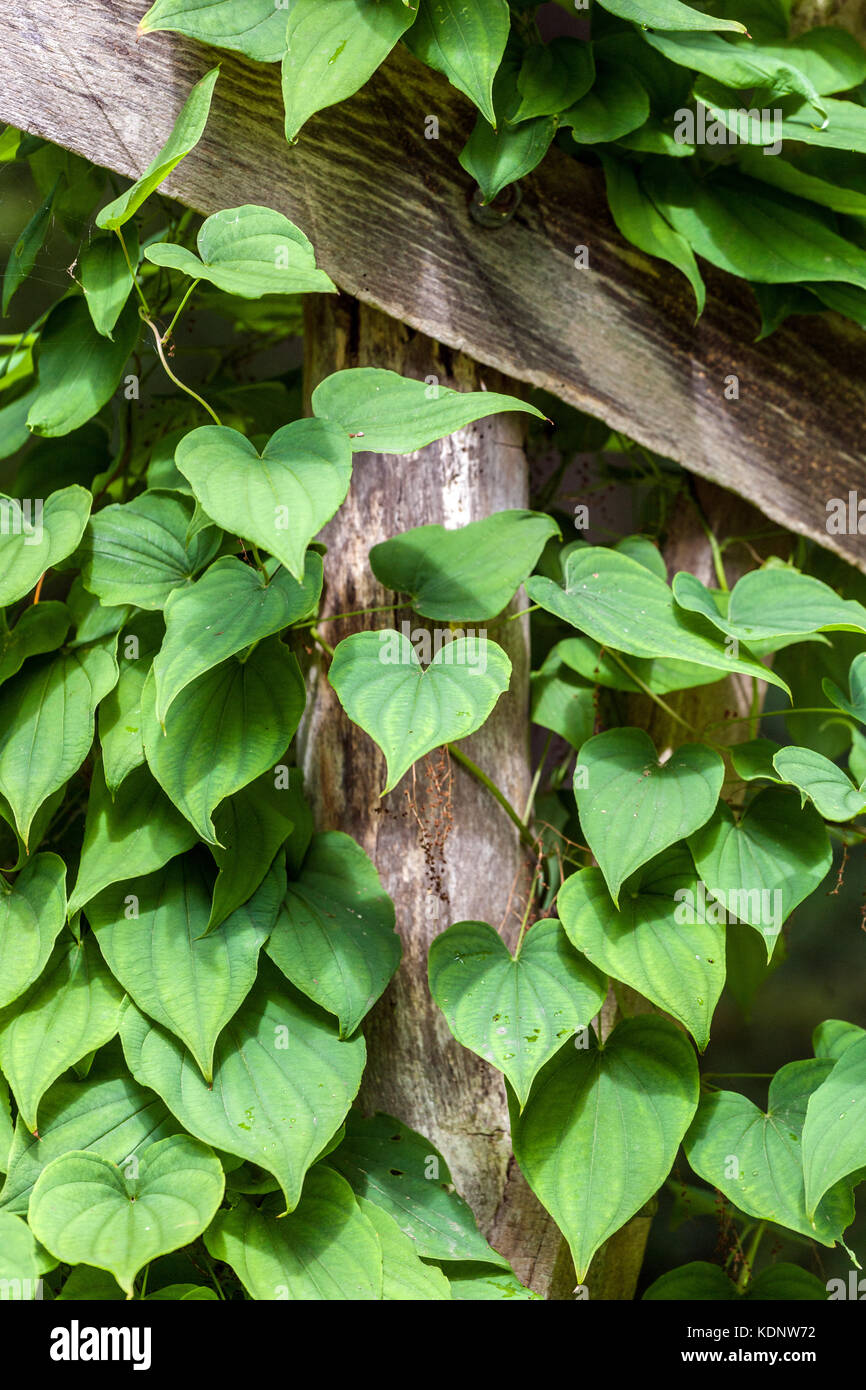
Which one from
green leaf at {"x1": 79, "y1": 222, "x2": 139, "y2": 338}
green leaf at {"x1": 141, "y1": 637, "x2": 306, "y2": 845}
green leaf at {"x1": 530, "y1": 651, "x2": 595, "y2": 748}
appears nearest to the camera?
green leaf at {"x1": 141, "y1": 637, "x2": 306, "y2": 845}

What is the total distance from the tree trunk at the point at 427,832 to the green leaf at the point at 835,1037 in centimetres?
33

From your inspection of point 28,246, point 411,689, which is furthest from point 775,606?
point 28,246

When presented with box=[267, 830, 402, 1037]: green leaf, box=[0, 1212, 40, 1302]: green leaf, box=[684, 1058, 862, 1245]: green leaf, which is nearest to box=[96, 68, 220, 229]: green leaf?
box=[267, 830, 402, 1037]: green leaf

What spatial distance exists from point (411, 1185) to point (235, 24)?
110cm

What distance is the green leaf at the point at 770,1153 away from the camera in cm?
96

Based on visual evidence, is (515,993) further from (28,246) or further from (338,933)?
(28,246)

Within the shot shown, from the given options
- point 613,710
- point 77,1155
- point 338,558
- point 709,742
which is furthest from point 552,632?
point 77,1155

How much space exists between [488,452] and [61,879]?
0.62m

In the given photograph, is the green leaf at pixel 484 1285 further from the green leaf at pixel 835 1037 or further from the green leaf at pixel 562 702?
the green leaf at pixel 562 702

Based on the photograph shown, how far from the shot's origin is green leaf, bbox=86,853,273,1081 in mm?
911

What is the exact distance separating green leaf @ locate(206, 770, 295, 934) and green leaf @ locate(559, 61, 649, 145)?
2.33 ft

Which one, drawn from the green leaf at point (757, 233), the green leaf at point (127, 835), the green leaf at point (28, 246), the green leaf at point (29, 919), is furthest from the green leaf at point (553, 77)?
the green leaf at point (29, 919)

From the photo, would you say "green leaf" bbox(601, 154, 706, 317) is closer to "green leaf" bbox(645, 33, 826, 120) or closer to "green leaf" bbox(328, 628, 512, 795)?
"green leaf" bbox(645, 33, 826, 120)

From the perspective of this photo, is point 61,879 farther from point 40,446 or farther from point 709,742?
point 709,742
